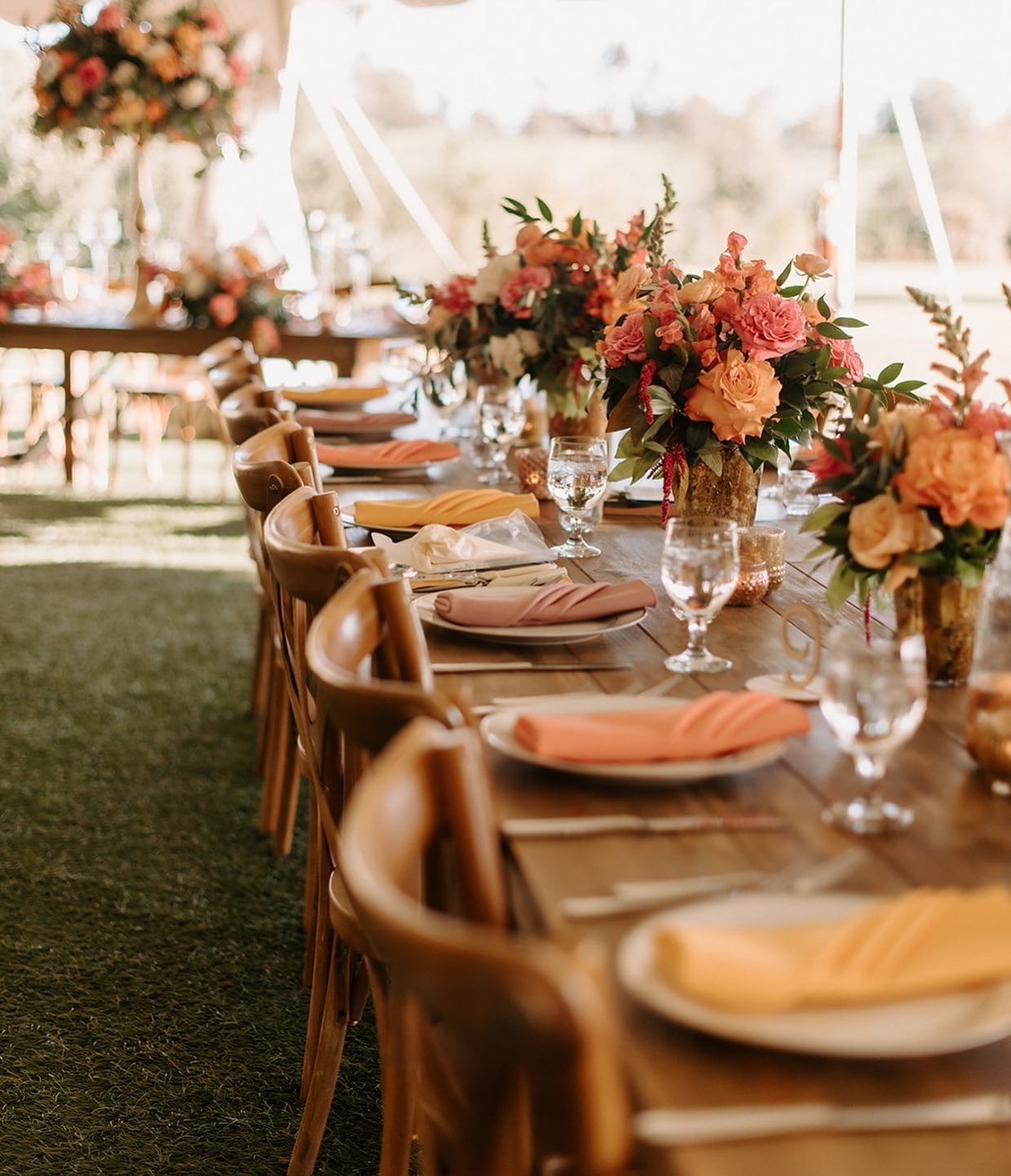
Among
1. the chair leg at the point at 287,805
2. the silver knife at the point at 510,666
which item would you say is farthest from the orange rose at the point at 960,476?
the chair leg at the point at 287,805

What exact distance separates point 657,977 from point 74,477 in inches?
254

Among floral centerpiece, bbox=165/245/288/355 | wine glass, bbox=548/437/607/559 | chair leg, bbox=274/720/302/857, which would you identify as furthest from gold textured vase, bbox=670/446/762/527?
floral centerpiece, bbox=165/245/288/355

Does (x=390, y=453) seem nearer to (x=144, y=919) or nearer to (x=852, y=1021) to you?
(x=144, y=919)

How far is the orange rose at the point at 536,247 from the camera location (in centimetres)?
264

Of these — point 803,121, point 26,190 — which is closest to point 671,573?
point 26,190

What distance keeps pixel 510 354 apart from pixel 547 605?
121 cm

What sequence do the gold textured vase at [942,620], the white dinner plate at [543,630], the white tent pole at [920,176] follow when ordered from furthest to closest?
the white tent pole at [920,176], the white dinner plate at [543,630], the gold textured vase at [942,620]

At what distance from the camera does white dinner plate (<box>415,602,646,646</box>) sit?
150 cm

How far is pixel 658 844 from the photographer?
0.98 metres

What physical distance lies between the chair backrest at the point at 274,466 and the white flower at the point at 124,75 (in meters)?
3.45

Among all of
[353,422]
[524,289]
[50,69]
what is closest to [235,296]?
[50,69]

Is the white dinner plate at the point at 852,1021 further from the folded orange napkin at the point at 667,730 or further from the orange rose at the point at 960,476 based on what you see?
the orange rose at the point at 960,476

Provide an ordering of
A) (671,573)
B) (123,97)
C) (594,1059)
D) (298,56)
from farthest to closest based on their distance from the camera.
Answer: (298,56) < (123,97) < (671,573) < (594,1059)

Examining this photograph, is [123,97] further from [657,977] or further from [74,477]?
[657,977]
